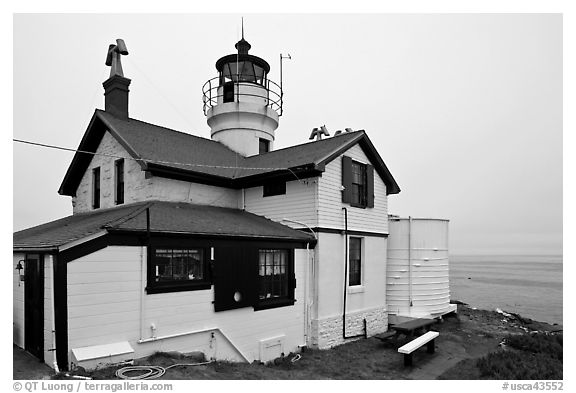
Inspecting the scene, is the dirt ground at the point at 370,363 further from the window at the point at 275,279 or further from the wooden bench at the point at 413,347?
the window at the point at 275,279

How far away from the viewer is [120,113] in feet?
51.1

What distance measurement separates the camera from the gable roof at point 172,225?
30.1 ft

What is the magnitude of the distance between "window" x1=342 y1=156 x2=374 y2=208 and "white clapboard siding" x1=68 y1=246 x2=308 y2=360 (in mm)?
5676

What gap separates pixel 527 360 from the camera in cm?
1162

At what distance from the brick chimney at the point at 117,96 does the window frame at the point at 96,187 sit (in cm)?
228

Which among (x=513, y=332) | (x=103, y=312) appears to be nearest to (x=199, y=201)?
(x=103, y=312)

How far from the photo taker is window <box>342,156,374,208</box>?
1445 cm

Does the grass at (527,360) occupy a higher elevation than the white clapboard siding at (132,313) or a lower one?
lower

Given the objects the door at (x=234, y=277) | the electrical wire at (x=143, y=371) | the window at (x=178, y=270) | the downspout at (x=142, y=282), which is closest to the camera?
the electrical wire at (x=143, y=371)

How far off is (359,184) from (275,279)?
17.4 ft

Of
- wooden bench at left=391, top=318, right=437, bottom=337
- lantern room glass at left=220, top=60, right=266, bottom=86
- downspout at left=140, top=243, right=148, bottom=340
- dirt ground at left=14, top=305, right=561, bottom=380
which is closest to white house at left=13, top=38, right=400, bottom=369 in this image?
downspout at left=140, top=243, right=148, bottom=340

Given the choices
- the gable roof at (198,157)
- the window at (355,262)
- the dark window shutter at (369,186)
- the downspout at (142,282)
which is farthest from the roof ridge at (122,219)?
the dark window shutter at (369,186)

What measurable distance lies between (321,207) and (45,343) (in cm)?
832

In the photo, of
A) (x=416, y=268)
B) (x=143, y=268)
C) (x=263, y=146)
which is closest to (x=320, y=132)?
(x=263, y=146)
